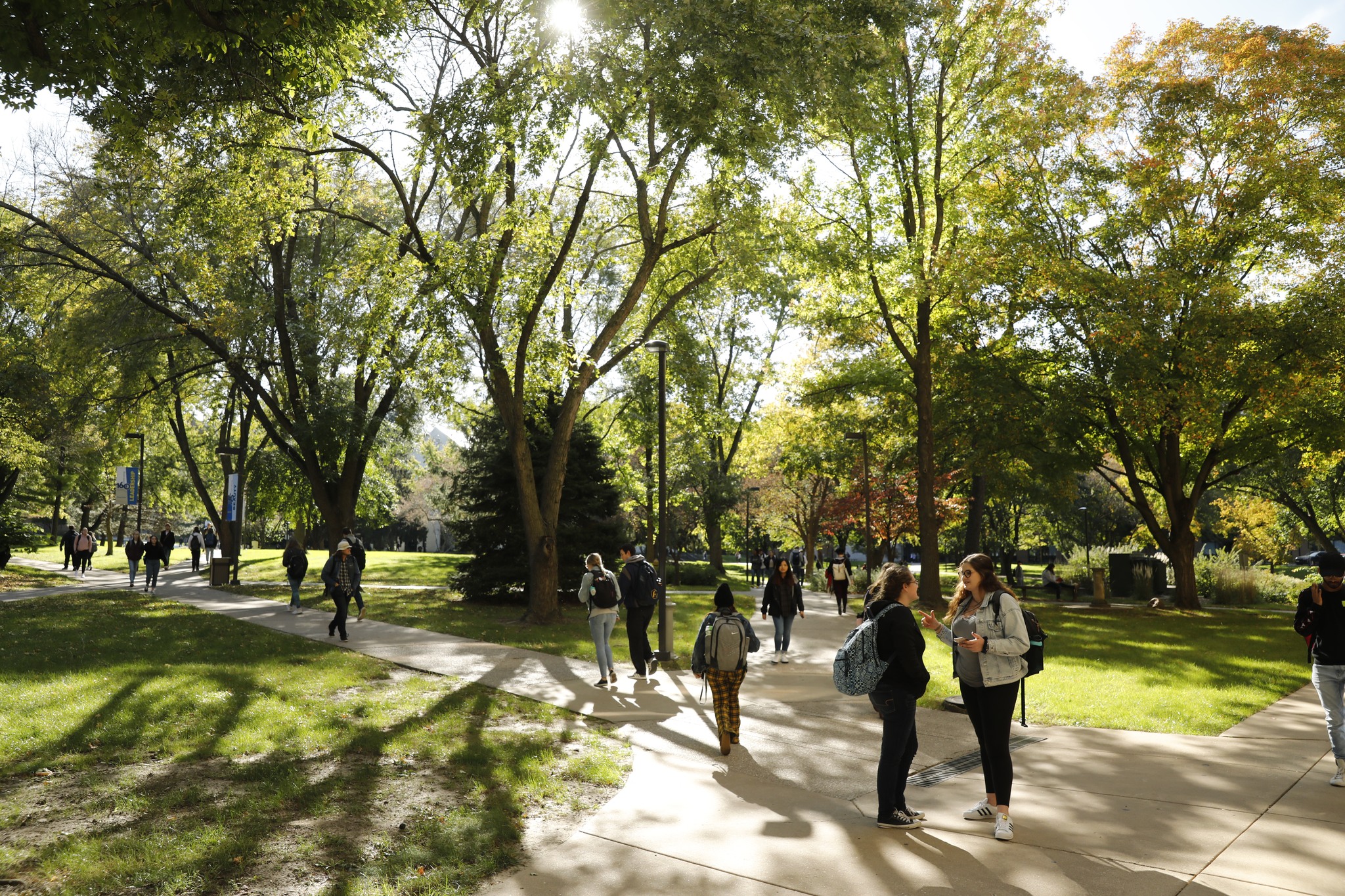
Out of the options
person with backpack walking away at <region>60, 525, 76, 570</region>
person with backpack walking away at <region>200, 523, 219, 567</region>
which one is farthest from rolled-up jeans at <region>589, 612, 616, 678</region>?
person with backpack walking away at <region>200, 523, 219, 567</region>

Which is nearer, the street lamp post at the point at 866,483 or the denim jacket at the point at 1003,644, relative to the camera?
the denim jacket at the point at 1003,644

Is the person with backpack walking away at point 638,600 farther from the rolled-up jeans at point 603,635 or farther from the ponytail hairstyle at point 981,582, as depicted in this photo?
the ponytail hairstyle at point 981,582

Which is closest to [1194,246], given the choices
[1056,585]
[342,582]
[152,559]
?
[1056,585]

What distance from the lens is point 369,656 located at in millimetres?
13234

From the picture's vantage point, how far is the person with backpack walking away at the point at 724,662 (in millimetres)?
8117

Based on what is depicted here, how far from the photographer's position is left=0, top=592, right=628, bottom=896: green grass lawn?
500cm

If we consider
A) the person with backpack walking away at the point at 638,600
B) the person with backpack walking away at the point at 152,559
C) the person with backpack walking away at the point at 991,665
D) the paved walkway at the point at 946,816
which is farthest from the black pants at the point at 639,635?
the person with backpack walking away at the point at 152,559

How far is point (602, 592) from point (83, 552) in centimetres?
2808

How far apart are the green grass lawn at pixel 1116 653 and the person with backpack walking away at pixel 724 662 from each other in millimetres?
3752

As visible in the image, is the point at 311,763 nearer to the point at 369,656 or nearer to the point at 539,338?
the point at 369,656

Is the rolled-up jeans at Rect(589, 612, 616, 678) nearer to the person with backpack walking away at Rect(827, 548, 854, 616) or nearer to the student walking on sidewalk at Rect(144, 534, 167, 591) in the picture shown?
the person with backpack walking away at Rect(827, 548, 854, 616)

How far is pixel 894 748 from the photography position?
5965mm

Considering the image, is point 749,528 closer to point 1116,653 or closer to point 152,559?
point 152,559

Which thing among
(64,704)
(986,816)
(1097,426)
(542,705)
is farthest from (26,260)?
(1097,426)
